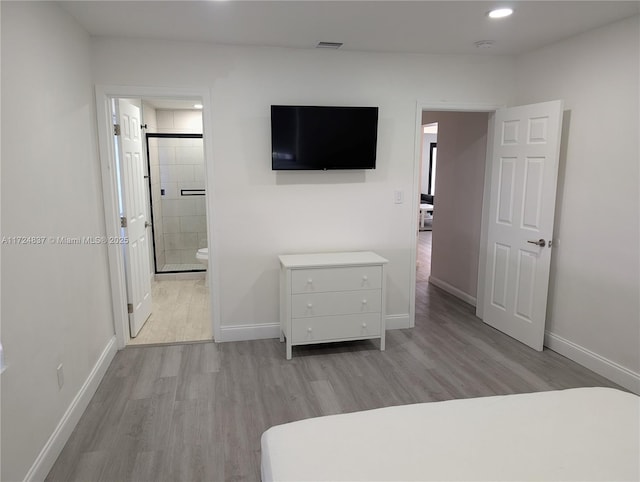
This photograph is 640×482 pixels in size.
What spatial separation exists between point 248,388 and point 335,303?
938 millimetres

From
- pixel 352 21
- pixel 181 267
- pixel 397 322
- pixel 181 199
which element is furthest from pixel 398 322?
pixel 181 199

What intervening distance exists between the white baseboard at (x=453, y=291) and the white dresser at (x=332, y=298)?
5.31 ft

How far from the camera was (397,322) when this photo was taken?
4.14 meters

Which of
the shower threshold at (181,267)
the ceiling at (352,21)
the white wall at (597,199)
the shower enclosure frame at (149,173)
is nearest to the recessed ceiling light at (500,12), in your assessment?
the ceiling at (352,21)

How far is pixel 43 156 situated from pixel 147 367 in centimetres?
174

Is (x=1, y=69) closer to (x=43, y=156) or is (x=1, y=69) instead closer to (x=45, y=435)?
(x=43, y=156)

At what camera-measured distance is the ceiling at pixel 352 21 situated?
259 cm

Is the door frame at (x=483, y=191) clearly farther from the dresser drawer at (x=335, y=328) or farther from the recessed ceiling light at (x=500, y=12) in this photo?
the recessed ceiling light at (x=500, y=12)

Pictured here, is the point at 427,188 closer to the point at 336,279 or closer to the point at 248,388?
the point at 336,279

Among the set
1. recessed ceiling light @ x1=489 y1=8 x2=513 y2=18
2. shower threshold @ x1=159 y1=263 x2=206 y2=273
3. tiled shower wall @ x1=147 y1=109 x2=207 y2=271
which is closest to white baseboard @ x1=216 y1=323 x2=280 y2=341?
shower threshold @ x1=159 y1=263 x2=206 y2=273

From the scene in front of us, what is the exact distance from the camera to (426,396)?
2934 mm

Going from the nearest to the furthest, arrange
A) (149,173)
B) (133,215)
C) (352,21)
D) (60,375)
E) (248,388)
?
(60,375) < (352,21) < (248,388) < (133,215) < (149,173)

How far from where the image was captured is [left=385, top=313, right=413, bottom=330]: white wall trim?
4117mm

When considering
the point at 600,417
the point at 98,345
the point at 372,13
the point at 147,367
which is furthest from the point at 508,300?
the point at 98,345
